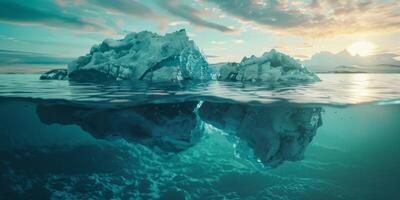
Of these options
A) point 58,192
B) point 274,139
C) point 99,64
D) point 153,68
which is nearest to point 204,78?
point 153,68

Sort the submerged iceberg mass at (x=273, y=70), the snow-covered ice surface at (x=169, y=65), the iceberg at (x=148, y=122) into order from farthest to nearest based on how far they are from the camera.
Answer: the snow-covered ice surface at (x=169, y=65) → the submerged iceberg mass at (x=273, y=70) → the iceberg at (x=148, y=122)

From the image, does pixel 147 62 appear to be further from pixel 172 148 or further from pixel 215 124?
pixel 172 148

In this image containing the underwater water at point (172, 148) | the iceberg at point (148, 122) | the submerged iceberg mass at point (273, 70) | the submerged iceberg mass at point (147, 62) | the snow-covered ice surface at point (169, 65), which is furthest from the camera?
the submerged iceberg mass at point (147, 62)

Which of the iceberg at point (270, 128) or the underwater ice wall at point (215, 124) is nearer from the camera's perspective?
the iceberg at point (270, 128)

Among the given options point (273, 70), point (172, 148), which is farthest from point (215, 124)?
point (273, 70)

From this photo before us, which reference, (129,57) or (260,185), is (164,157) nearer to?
(260,185)

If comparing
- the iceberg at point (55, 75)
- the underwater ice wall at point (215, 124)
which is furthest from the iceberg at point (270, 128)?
the iceberg at point (55, 75)

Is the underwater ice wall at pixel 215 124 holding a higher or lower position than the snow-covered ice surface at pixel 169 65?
lower

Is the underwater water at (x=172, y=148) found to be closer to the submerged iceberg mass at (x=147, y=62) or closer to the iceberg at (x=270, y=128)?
the iceberg at (x=270, y=128)

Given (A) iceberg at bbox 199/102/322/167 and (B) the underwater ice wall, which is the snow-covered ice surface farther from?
(A) iceberg at bbox 199/102/322/167
